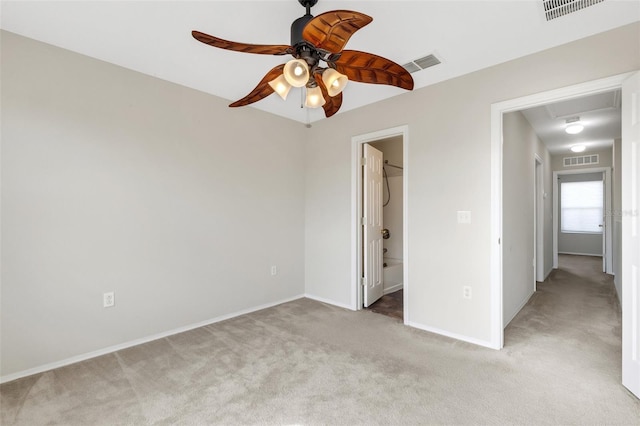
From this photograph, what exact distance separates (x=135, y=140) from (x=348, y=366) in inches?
104

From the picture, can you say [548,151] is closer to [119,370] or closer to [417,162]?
[417,162]

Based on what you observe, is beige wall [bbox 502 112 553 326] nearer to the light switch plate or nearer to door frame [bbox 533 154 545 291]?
door frame [bbox 533 154 545 291]

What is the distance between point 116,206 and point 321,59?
212 cm

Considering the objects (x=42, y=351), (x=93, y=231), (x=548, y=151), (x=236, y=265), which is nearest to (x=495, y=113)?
(x=236, y=265)

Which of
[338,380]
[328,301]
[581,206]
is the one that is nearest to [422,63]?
[338,380]

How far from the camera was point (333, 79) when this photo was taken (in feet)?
5.86

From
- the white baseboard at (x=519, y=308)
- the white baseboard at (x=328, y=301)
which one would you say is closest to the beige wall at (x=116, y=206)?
the white baseboard at (x=328, y=301)

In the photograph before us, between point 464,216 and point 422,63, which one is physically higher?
point 422,63

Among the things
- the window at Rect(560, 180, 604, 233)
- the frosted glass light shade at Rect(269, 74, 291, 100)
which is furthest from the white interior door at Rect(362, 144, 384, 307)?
the window at Rect(560, 180, 604, 233)

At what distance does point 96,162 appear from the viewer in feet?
7.94

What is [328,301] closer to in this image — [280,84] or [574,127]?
[280,84]

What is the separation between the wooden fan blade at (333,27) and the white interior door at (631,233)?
194 centimetres

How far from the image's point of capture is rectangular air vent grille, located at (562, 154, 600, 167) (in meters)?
6.18

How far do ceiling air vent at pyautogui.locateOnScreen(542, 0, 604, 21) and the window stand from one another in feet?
25.2
